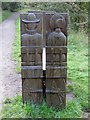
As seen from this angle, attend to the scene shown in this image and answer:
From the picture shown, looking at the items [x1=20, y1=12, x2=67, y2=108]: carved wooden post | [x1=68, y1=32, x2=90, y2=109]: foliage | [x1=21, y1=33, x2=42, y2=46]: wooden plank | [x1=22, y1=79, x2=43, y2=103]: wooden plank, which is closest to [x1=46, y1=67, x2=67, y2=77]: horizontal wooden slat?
[x1=20, y1=12, x2=67, y2=108]: carved wooden post

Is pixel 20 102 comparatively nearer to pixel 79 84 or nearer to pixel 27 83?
pixel 27 83

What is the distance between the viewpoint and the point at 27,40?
3.04m

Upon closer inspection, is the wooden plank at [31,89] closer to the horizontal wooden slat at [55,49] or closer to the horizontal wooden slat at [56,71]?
the horizontal wooden slat at [56,71]

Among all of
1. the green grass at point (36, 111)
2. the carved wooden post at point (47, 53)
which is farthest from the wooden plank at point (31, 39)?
the green grass at point (36, 111)

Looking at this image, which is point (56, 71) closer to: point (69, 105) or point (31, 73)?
point (31, 73)

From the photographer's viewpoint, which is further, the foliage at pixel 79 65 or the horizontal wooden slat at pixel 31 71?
the foliage at pixel 79 65

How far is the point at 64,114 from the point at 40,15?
108 cm

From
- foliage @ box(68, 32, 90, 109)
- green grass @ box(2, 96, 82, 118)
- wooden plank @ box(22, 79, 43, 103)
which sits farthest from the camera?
foliage @ box(68, 32, 90, 109)

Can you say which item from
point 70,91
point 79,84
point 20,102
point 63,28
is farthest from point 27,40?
point 79,84

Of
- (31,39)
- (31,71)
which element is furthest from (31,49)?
(31,71)

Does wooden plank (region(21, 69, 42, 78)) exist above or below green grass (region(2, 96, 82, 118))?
above

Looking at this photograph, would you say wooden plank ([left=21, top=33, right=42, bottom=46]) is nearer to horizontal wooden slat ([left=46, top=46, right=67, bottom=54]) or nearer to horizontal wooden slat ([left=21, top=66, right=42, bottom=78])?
horizontal wooden slat ([left=46, top=46, right=67, bottom=54])

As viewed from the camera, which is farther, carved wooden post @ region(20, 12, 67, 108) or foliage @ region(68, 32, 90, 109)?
foliage @ region(68, 32, 90, 109)

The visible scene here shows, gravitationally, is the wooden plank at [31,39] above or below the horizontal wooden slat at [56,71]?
above
